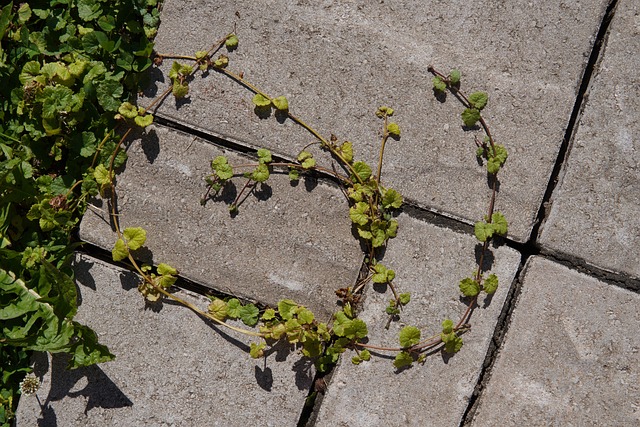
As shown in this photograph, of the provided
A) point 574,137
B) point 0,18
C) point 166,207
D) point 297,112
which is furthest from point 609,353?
point 0,18

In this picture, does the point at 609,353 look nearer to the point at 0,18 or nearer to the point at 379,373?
the point at 379,373

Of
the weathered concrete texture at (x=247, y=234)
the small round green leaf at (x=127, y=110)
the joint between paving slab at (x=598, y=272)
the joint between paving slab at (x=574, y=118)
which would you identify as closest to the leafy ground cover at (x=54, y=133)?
the small round green leaf at (x=127, y=110)

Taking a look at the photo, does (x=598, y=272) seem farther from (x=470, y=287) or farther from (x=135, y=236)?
(x=135, y=236)

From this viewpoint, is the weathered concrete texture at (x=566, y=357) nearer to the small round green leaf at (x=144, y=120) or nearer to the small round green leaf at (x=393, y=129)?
the small round green leaf at (x=393, y=129)

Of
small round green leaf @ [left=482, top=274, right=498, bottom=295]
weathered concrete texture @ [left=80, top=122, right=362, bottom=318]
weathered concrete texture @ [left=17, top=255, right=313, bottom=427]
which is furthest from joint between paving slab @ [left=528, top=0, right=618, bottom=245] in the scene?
weathered concrete texture @ [left=17, top=255, right=313, bottom=427]

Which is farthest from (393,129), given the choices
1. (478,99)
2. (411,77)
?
(478,99)

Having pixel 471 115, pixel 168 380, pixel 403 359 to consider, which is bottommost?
pixel 168 380

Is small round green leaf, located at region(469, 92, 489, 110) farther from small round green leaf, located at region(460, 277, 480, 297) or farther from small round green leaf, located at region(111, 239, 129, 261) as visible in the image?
small round green leaf, located at region(111, 239, 129, 261)
